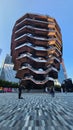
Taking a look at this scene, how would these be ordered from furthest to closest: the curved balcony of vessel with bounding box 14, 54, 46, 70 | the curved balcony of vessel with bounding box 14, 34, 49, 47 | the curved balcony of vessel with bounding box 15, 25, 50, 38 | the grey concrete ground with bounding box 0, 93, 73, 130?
the curved balcony of vessel with bounding box 15, 25, 50, 38 < the curved balcony of vessel with bounding box 14, 34, 49, 47 < the curved balcony of vessel with bounding box 14, 54, 46, 70 < the grey concrete ground with bounding box 0, 93, 73, 130

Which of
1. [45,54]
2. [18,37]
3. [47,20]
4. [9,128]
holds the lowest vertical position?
[9,128]

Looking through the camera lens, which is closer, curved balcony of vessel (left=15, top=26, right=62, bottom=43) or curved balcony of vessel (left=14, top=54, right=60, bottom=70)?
curved balcony of vessel (left=14, top=54, right=60, bottom=70)

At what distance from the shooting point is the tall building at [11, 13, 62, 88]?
117 metres

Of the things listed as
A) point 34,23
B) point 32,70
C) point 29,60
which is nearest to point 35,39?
point 34,23

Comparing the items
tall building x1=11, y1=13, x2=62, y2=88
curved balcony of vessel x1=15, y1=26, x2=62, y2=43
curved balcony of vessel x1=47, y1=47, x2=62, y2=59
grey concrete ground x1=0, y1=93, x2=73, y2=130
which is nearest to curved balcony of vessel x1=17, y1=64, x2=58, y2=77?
tall building x1=11, y1=13, x2=62, y2=88

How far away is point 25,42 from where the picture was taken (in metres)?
123

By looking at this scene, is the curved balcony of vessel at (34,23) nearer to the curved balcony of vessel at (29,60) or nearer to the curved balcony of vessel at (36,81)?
the curved balcony of vessel at (29,60)

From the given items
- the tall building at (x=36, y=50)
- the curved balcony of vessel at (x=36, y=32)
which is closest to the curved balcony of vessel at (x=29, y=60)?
the tall building at (x=36, y=50)

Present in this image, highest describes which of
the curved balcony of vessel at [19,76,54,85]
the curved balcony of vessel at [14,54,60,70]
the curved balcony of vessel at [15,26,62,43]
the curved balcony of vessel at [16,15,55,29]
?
the curved balcony of vessel at [16,15,55,29]

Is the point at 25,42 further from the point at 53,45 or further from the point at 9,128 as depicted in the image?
the point at 9,128

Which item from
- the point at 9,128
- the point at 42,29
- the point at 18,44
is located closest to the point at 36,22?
the point at 42,29

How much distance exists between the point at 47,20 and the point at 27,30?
12908 mm

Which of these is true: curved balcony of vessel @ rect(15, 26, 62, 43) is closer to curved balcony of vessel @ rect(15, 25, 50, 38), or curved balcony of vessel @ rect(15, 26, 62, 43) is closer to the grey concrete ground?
curved balcony of vessel @ rect(15, 25, 50, 38)

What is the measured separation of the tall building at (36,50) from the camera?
117 meters
